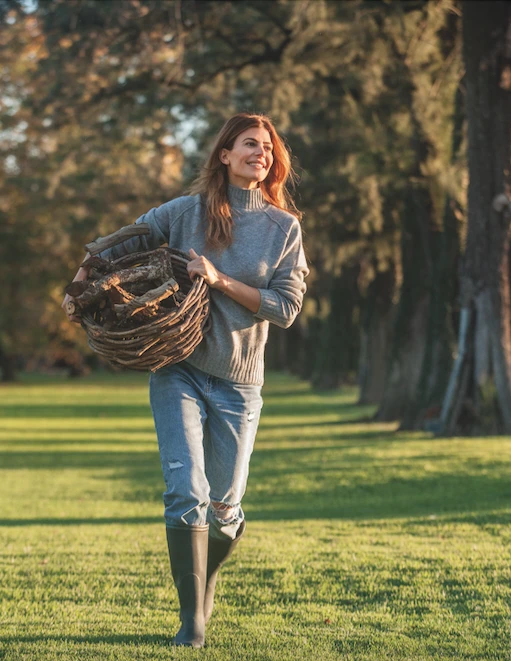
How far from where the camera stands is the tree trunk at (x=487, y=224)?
17.4 meters

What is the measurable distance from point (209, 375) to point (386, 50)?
1624 cm

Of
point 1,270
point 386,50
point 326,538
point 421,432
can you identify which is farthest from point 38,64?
point 1,270

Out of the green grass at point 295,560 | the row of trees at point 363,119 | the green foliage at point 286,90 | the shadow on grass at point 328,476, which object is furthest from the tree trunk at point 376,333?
the green grass at point 295,560

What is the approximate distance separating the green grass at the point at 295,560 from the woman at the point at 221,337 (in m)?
0.48

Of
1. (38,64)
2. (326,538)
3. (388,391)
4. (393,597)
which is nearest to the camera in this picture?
(393,597)

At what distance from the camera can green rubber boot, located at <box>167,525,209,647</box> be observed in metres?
5.03

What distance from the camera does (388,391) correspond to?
80.9 feet

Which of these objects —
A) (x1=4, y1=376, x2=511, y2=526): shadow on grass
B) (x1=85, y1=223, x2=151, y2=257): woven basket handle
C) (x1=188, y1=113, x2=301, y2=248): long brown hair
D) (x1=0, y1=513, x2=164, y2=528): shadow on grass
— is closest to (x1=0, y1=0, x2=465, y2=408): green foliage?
(x1=4, y1=376, x2=511, y2=526): shadow on grass

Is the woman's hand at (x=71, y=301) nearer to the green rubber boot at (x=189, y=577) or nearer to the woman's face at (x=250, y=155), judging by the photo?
the woman's face at (x=250, y=155)

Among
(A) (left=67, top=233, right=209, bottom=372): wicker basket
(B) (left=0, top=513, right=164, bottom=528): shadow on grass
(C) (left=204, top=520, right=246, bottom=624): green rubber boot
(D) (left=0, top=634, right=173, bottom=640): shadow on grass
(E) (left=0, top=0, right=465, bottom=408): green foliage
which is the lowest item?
(B) (left=0, top=513, right=164, bottom=528): shadow on grass

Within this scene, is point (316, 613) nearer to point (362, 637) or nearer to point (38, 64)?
point (362, 637)

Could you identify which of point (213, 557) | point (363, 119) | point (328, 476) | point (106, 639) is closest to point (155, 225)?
point (213, 557)

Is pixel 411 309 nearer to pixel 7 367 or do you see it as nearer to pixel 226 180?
pixel 226 180

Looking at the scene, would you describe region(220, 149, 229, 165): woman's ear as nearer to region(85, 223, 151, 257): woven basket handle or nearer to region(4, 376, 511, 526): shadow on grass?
region(85, 223, 151, 257): woven basket handle
